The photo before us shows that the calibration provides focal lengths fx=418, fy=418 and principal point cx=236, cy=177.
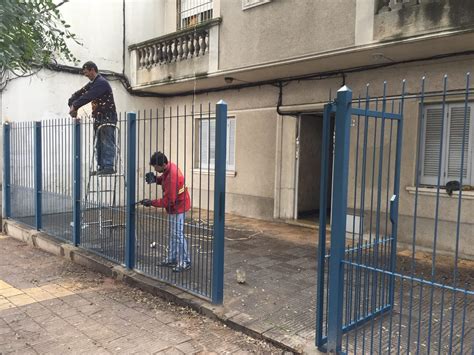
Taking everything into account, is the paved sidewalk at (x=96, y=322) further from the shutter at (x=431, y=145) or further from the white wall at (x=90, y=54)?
the white wall at (x=90, y=54)

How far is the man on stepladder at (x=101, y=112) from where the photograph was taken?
6793mm

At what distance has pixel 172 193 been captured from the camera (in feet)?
16.9

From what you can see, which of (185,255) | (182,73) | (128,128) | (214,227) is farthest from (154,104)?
(214,227)

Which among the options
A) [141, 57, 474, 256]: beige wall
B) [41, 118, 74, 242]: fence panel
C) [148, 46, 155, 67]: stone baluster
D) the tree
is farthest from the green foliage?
[148, 46, 155, 67]: stone baluster

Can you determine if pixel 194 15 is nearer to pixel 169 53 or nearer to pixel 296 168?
pixel 169 53

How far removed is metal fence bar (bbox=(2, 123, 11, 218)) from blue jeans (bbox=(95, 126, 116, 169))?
2967 mm

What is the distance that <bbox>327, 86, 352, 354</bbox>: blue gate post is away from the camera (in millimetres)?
3326

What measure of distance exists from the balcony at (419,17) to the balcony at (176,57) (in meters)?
3.72

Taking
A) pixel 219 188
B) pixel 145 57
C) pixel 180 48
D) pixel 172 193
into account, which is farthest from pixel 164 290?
pixel 145 57

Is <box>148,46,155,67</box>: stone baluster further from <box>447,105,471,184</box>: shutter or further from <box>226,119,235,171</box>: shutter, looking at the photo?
<box>447,105,471,184</box>: shutter

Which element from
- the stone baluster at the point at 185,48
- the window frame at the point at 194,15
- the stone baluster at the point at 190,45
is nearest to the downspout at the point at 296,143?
the stone baluster at the point at 190,45

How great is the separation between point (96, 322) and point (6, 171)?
19.0 feet

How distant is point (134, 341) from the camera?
3887 millimetres

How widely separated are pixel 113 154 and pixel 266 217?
159 inches
